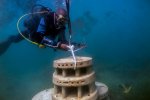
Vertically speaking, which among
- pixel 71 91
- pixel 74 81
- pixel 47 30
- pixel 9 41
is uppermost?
pixel 47 30

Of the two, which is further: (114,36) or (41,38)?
(114,36)

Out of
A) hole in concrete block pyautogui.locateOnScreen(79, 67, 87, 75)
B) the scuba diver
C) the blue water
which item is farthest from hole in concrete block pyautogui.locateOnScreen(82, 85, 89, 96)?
the blue water

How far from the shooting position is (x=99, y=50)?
7266mm

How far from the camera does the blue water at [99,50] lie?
6.89 m

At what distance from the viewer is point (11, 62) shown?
7219 mm

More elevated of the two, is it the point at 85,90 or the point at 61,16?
the point at 61,16

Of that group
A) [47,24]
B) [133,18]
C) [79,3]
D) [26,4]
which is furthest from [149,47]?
[26,4]

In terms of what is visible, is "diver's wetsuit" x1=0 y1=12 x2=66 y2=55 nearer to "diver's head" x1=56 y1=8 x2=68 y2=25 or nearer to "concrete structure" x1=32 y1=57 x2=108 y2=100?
"diver's head" x1=56 y1=8 x2=68 y2=25

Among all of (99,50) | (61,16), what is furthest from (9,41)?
(99,50)

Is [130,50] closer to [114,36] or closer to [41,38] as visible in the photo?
[114,36]

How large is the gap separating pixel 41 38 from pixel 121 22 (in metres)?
2.86

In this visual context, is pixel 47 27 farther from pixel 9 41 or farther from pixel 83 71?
pixel 9 41

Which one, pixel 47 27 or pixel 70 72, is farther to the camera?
pixel 47 27

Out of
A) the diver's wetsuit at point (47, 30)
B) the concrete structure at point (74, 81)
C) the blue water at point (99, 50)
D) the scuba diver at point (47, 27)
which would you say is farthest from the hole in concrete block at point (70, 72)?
the blue water at point (99, 50)
